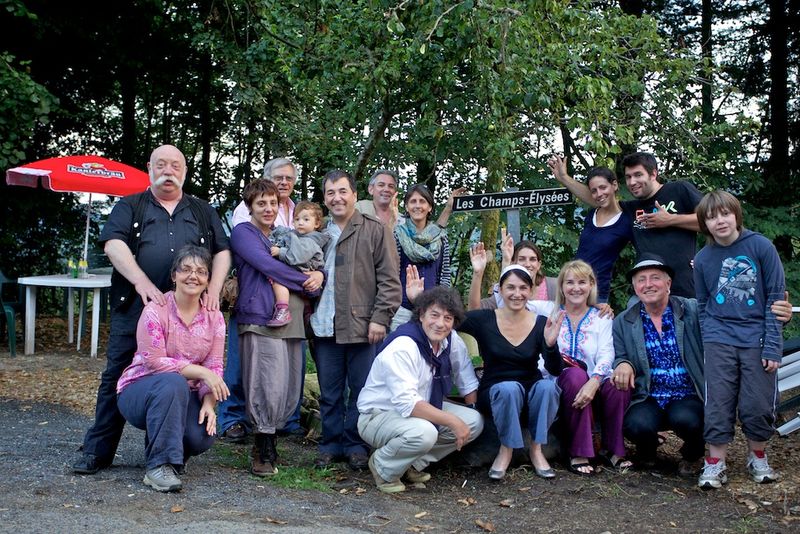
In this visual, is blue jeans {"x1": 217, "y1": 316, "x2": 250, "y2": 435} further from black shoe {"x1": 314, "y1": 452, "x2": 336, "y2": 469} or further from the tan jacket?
the tan jacket

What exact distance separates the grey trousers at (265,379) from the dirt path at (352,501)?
343mm

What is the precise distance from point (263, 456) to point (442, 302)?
4.60 feet

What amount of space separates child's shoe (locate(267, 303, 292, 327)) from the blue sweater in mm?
2462

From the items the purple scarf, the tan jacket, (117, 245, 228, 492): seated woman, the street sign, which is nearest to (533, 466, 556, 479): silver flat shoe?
the purple scarf

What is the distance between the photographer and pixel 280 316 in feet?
16.6

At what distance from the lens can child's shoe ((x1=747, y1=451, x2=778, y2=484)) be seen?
4.88 m

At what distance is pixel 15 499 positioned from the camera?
4.20 meters

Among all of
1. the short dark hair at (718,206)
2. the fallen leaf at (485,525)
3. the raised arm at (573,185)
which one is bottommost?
the fallen leaf at (485,525)

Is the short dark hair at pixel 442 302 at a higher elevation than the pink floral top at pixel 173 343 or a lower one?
higher

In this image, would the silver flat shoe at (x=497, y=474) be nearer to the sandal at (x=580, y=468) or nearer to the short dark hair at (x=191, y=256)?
the sandal at (x=580, y=468)

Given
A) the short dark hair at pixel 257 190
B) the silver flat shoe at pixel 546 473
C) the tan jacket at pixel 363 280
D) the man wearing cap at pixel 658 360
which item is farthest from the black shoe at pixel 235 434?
the man wearing cap at pixel 658 360

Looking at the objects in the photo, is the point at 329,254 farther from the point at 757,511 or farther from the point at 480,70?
the point at 757,511

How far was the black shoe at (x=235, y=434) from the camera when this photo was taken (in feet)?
19.4

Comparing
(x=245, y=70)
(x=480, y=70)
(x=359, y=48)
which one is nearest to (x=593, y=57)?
(x=480, y=70)
